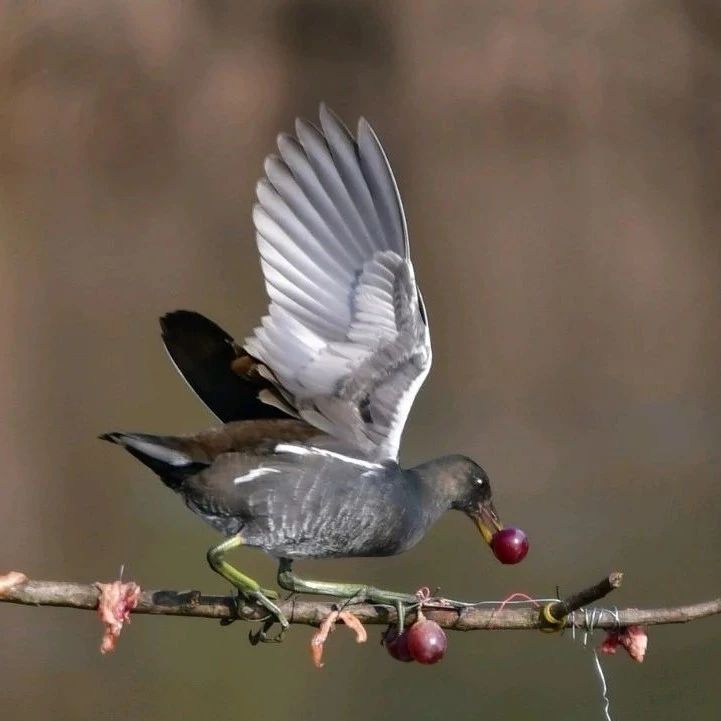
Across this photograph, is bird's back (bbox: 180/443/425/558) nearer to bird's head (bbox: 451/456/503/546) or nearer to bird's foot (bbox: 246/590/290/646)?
bird's foot (bbox: 246/590/290/646)

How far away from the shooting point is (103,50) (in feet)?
10.8

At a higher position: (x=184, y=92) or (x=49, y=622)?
(x=184, y=92)

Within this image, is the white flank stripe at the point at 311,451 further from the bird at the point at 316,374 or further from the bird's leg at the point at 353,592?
the bird's leg at the point at 353,592

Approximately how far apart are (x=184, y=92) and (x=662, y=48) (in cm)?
126

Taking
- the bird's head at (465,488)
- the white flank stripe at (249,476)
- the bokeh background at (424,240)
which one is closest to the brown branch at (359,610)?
the white flank stripe at (249,476)

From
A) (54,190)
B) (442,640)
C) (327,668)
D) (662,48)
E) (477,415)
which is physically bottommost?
(442,640)

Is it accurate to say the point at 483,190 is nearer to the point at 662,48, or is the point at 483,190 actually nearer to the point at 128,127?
the point at 662,48

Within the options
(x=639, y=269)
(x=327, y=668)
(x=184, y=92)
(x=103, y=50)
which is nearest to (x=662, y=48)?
(x=639, y=269)

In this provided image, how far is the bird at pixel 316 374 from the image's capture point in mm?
1557

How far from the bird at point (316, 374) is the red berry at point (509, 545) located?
11 cm

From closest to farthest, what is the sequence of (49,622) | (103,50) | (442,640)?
(442,640)
(49,622)
(103,50)

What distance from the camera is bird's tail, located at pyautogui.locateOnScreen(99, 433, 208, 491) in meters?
1.51

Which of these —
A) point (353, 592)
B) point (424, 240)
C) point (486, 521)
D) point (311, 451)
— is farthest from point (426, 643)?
point (424, 240)

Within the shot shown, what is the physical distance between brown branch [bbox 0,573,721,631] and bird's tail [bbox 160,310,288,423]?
0.26 metres
